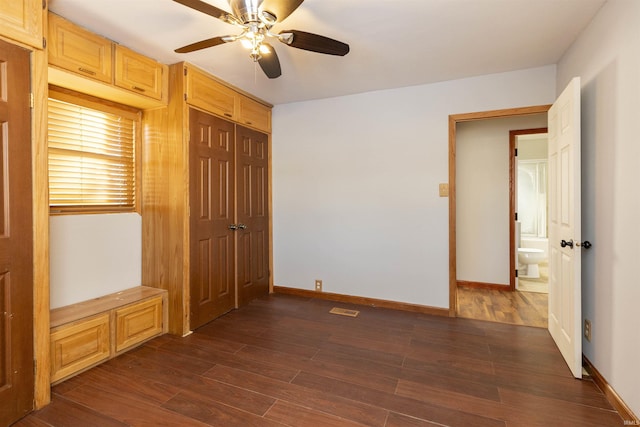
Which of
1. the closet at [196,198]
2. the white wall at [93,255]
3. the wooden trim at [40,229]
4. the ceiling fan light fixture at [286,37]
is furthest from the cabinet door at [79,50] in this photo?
the ceiling fan light fixture at [286,37]

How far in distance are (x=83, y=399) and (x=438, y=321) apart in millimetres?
2955

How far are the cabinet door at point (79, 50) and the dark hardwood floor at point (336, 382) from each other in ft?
7.05

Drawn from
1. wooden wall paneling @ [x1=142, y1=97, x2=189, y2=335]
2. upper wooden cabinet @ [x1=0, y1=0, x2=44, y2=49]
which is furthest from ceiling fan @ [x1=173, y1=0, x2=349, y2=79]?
wooden wall paneling @ [x1=142, y1=97, x2=189, y2=335]

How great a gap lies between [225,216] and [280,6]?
222cm

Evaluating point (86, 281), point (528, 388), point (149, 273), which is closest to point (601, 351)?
point (528, 388)

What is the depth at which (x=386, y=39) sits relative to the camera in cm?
241

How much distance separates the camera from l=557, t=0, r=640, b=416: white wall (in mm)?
1671

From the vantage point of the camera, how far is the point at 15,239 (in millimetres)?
1704

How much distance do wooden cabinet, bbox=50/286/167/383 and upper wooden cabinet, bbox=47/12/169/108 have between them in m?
1.69

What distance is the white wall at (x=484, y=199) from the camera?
428cm

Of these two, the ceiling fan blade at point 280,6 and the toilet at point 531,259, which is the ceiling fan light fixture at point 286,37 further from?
the toilet at point 531,259

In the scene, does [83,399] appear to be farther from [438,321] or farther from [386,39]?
[386,39]

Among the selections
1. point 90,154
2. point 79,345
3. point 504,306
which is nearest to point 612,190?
point 504,306

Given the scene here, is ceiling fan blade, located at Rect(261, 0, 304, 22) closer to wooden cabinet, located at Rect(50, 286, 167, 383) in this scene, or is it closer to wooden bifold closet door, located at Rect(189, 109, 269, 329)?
wooden bifold closet door, located at Rect(189, 109, 269, 329)
